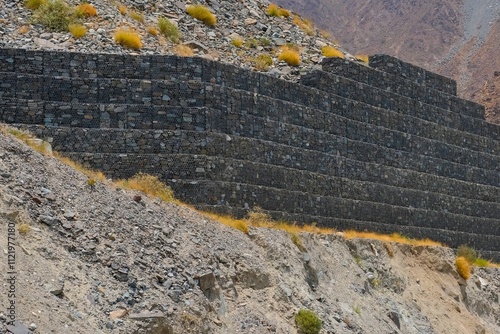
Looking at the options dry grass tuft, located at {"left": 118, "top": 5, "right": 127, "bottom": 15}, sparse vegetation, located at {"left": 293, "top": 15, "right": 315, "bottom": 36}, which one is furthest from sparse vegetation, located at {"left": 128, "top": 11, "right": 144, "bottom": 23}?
sparse vegetation, located at {"left": 293, "top": 15, "right": 315, "bottom": 36}

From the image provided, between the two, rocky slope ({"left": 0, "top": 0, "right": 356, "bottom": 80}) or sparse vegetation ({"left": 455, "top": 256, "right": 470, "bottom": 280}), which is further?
sparse vegetation ({"left": 455, "top": 256, "right": 470, "bottom": 280})

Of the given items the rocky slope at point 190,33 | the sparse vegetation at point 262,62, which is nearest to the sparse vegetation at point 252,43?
the rocky slope at point 190,33

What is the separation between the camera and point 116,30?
3356 cm

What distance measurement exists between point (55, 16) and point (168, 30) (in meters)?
4.56

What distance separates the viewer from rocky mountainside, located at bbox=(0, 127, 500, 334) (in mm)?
17953

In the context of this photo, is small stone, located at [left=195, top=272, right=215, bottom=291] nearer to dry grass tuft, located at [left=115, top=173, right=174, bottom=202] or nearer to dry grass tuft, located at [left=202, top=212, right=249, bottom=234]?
dry grass tuft, located at [left=115, top=173, right=174, bottom=202]

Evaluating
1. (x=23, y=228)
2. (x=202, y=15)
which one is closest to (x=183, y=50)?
(x=202, y=15)

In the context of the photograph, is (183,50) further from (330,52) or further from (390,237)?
(390,237)

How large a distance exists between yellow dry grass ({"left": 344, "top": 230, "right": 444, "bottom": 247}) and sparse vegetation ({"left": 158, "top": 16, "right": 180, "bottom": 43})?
9842 millimetres

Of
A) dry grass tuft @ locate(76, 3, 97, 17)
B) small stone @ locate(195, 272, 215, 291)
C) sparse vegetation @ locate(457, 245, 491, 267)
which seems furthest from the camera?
sparse vegetation @ locate(457, 245, 491, 267)

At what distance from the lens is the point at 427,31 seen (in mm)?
105938

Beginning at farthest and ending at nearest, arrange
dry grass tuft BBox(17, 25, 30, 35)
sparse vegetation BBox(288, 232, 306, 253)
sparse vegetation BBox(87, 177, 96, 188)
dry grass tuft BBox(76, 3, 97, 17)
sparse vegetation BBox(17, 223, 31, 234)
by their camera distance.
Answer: dry grass tuft BBox(76, 3, 97, 17), dry grass tuft BBox(17, 25, 30, 35), sparse vegetation BBox(288, 232, 306, 253), sparse vegetation BBox(87, 177, 96, 188), sparse vegetation BBox(17, 223, 31, 234)

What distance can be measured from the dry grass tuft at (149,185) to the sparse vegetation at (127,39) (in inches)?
254

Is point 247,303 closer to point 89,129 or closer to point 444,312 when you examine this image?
point 89,129
